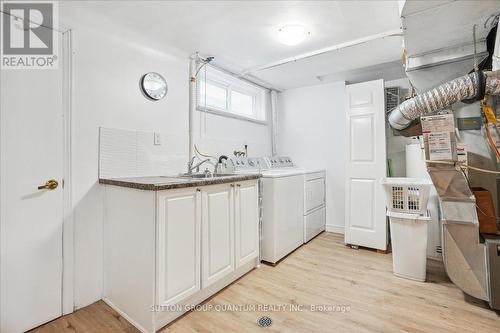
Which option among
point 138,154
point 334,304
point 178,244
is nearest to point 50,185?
point 138,154

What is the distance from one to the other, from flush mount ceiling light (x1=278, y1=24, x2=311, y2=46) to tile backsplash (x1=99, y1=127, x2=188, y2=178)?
4.67ft

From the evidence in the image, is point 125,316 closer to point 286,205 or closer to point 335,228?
point 286,205

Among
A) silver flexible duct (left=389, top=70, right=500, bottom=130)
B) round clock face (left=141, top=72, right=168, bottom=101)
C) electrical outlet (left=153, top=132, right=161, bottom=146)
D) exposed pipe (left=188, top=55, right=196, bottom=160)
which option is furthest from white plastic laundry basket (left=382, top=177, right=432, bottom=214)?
round clock face (left=141, top=72, right=168, bottom=101)

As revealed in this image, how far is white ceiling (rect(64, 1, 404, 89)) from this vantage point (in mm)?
1809

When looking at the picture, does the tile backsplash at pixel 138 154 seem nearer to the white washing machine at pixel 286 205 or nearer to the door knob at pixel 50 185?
the door knob at pixel 50 185

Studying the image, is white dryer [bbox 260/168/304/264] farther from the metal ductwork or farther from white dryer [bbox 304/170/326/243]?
the metal ductwork

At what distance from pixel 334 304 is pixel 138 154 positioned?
6.82 feet

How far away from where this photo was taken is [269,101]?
13.4 ft

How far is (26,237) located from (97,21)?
1.72 meters

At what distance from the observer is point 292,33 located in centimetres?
213

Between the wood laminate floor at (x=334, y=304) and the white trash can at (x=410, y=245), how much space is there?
3.9 inches

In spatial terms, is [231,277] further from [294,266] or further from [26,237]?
[26,237]

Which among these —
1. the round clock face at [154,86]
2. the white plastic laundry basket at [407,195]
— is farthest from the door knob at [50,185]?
the white plastic laundry basket at [407,195]

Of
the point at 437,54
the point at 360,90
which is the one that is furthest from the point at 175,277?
the point at 360,90
